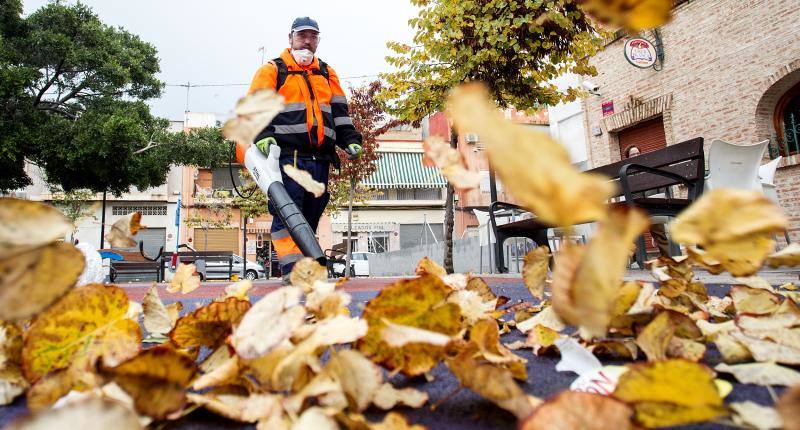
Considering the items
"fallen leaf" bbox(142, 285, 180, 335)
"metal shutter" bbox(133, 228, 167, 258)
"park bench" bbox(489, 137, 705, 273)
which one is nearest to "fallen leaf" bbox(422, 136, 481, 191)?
"fallen leaf" bbox(142, 285, 180, 335)

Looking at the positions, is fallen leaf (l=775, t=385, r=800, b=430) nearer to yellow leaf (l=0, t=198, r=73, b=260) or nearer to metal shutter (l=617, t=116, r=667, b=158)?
yellow leaf (l=0, t=198, r=73, b=260)

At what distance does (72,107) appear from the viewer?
1288 centimetres

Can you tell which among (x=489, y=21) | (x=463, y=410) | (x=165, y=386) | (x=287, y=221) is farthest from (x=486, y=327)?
(x=489, y=21)

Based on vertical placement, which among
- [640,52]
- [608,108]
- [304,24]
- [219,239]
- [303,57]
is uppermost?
[640,52]

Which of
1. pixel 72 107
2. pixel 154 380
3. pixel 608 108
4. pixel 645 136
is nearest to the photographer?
pixel 154 380

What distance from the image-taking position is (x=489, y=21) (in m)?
5.47

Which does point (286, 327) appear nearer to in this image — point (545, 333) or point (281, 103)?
point (281, 103)

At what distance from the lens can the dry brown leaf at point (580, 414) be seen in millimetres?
377

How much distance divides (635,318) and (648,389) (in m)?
0.39

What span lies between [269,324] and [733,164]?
4.74m

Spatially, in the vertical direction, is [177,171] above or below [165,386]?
above

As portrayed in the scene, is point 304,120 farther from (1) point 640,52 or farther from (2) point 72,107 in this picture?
(2) point 72,107

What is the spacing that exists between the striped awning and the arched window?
15106 mm

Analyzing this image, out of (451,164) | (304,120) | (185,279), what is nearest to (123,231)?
(185,279)
